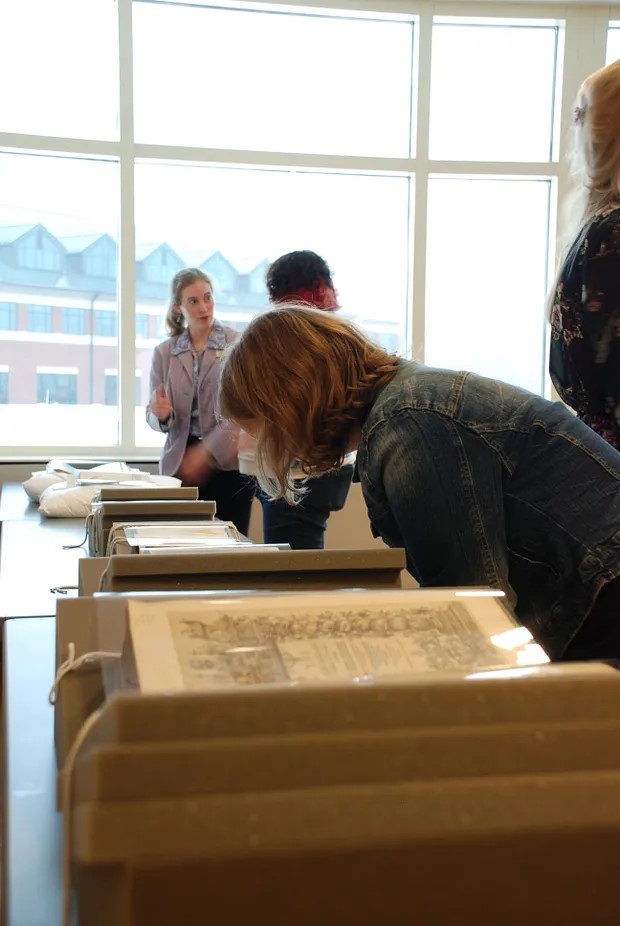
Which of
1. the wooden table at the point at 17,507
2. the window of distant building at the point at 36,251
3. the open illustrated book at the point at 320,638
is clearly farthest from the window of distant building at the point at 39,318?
the open illustrated book at the point at 320,638

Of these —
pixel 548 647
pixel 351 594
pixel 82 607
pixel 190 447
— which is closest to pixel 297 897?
pixel 351 594

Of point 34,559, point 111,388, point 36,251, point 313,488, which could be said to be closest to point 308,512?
point 313,488

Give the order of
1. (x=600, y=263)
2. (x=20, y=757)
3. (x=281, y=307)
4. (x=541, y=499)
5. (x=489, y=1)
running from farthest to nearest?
(x=489, y=1) < (x=600, y=263) < (x=281, y=307) < (x=541, y=499) < (x=20, y=757)

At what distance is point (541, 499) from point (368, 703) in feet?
2.41

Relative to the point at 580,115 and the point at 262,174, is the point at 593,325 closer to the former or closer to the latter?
the point at 580,115

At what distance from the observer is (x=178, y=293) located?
3.57m

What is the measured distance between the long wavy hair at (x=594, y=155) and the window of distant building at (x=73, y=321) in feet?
12.1

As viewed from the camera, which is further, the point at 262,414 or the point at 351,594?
the point at 262,414

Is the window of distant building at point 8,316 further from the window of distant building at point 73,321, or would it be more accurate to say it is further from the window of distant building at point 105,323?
the window of distant building at point 105,323

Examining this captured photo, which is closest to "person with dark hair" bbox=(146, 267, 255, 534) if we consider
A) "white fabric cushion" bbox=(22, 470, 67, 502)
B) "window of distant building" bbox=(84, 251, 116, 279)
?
"white fabric cushion" bbox=(22, 470, 67, 502)

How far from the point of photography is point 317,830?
495 millimetres

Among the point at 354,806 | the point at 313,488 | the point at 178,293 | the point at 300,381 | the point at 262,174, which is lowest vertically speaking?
the point at 313,488

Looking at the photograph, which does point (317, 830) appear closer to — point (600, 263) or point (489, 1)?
point (600, 263)

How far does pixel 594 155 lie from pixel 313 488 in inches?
54.1
